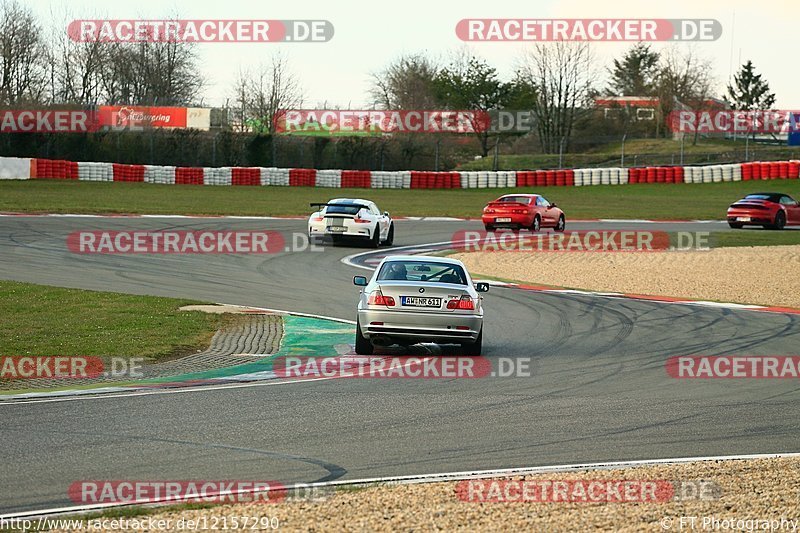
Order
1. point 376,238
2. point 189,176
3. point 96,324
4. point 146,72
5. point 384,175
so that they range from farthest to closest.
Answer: point 146,72 < point 384,175 < point 189,176 < point 376,238 < point 96,324

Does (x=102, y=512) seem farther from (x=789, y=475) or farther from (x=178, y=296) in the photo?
(x=178, y=296)

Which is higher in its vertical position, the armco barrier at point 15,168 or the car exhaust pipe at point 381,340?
the armco barrier at point 15,168

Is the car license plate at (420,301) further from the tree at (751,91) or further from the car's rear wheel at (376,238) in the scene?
the tree at (751,91)

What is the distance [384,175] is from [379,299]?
38587mm

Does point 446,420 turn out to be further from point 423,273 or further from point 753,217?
point 753,217

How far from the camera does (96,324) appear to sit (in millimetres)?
15383

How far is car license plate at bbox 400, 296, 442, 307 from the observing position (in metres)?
13.3

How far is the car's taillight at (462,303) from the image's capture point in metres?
13.3

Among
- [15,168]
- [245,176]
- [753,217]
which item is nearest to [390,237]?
[753,217]

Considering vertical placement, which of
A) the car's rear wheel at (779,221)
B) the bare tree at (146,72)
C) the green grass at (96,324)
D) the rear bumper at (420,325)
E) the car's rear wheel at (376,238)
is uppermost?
the bare tree at (146,72)

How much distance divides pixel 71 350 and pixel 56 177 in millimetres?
34775

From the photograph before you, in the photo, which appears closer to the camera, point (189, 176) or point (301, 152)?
point (189, 176)

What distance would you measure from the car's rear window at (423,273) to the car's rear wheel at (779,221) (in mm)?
26189

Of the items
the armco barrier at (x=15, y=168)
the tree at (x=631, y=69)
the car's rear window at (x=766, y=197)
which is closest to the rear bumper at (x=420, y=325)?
the car's rear window at (x=766, y=197)
